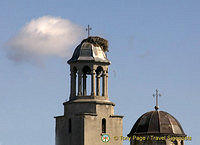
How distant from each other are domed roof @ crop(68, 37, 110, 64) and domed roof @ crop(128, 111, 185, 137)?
1258 cm

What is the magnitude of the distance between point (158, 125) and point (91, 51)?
1398 centimetres

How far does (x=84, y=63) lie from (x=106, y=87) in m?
2.53

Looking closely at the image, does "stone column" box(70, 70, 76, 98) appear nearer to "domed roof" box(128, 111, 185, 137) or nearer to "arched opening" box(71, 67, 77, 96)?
"arched opening" box(71, 67, 77, 96)

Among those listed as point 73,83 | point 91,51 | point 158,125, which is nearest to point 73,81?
point 73,83

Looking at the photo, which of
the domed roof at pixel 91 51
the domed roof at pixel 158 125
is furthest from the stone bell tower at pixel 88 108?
A: the domed roof at pixel 158 125

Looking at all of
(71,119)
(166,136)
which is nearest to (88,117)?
(71,119)

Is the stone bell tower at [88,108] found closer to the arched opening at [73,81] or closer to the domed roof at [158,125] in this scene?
the arched opening at [73,81]

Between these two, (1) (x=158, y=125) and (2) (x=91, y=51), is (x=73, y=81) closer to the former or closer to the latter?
(2) (x=91, y=51)

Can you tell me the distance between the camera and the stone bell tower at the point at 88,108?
230 ft

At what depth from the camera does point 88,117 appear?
230 ft

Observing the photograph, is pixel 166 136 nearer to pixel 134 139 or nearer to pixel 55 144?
pixel 134 139

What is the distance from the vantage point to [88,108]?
70875 millimetres

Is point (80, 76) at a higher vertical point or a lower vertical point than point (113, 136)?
higher

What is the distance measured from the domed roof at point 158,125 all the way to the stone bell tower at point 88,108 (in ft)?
39.1
